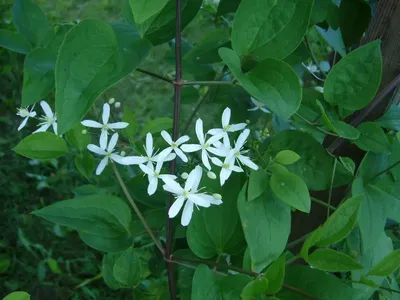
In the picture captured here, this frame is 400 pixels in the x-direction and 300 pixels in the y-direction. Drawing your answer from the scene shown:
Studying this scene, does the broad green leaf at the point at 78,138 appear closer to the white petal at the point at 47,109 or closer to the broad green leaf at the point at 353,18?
the white petal at the point at 47,109

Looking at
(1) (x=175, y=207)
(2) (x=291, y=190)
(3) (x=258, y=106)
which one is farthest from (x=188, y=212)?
(3) (x=258, y=106)

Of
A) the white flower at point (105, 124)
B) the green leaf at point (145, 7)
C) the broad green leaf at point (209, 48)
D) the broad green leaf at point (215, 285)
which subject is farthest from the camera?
the broad green leaf at point (209, 48)

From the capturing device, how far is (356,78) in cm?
68

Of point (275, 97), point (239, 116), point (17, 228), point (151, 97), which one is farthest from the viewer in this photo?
point (151, 97)

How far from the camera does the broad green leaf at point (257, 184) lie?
62cm

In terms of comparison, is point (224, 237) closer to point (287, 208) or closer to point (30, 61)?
point (287, 208)

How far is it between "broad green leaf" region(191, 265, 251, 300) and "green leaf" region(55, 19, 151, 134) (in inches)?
9.8

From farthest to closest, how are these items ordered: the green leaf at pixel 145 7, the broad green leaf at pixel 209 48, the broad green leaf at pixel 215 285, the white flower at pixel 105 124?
the broad green leaf at pixel 209 48 → the white flower at pixel 105 124 → the broad green leaf at pixel 215 285 → the green leaf at pixel 145 7

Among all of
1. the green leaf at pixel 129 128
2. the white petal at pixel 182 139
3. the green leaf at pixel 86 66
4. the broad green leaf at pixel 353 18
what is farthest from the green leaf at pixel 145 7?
the broad green leaf at pixel 353 18

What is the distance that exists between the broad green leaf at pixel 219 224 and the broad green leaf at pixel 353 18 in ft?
1.07

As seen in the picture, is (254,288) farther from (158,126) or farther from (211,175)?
(158,126)

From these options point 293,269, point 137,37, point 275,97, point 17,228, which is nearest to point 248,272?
point 293,269

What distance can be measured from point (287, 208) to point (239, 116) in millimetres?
350

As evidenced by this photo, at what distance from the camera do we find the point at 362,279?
0.63 metres
